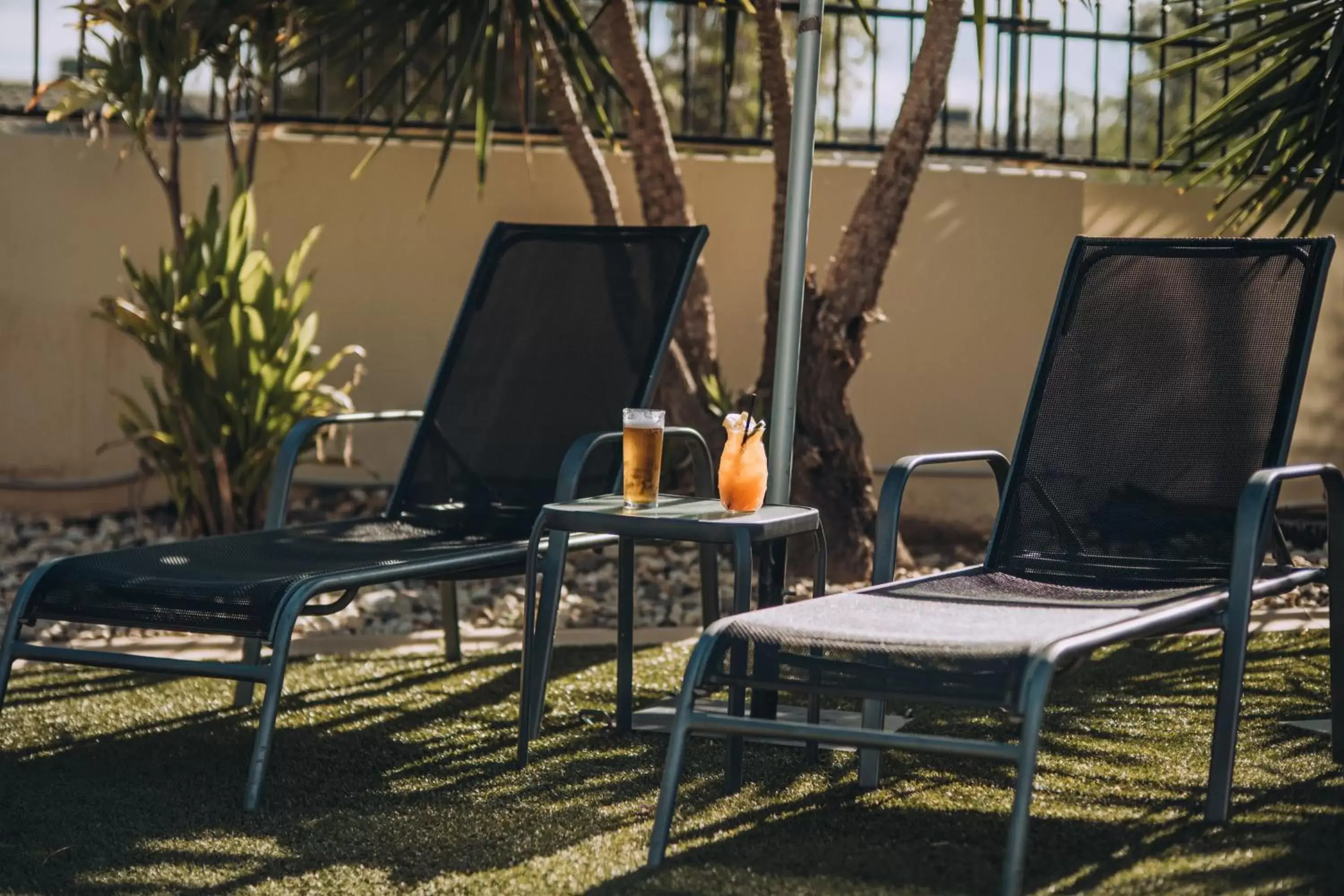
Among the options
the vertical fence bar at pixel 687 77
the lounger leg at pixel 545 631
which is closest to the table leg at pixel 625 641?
the lounger leg at pixel 545 631

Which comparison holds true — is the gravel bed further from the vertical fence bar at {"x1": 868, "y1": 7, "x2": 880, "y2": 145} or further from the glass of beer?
the vertical fence bar at {"x1": 868, "y1": 7, "x2": 880, "y2": 145}

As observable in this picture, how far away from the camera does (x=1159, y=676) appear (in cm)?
404

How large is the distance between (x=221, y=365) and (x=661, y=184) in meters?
1.54

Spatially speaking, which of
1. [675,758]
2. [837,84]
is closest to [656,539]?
[675,758]

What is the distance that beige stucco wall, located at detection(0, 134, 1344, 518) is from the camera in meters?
6.15

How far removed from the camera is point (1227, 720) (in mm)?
2779

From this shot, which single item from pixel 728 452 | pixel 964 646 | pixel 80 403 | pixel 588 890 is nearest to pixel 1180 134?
pixel 728 452

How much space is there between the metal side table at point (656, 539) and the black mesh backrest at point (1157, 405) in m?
0.51

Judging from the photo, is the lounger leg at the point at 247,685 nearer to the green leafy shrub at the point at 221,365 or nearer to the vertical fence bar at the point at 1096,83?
the green leafy shrub at the point at 221,365

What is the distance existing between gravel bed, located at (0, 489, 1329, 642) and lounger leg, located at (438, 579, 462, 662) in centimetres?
28

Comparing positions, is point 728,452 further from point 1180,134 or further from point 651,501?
point 1180,134

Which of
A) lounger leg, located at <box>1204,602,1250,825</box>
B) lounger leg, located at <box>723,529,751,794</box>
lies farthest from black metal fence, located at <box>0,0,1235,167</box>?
lounger leg, located at <box>1204,602,1250,825</box>

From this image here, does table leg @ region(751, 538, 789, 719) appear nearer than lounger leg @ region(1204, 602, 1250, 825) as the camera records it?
No

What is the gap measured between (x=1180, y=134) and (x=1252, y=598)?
2.59 metres
